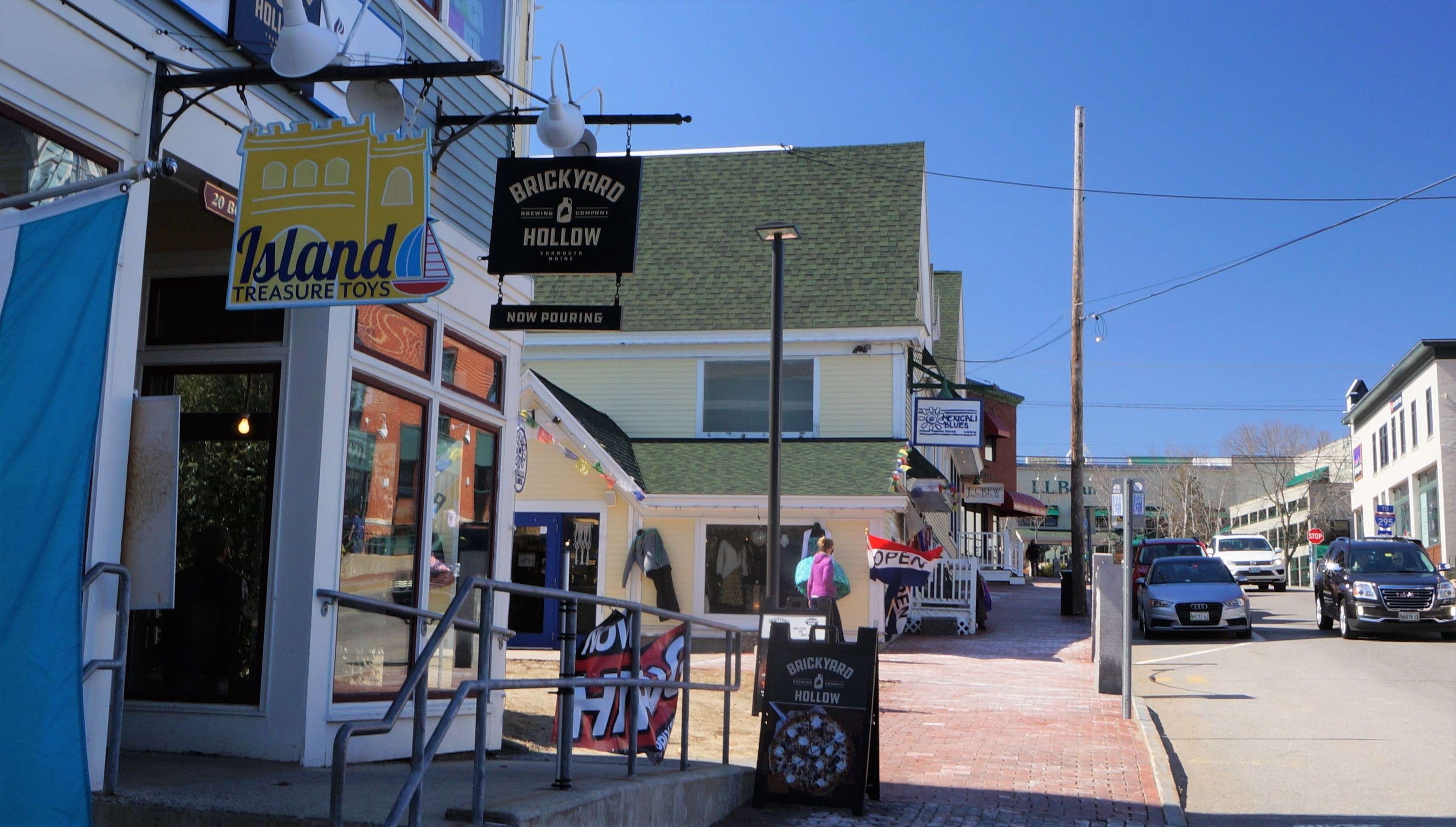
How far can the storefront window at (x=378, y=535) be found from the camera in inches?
299

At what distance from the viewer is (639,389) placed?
2384 centimetres

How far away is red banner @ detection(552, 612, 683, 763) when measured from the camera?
23.7 ft

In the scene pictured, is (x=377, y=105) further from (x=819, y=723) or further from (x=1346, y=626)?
(x=1346, y=626)

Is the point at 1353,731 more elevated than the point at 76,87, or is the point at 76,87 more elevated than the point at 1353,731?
the point at 76,87

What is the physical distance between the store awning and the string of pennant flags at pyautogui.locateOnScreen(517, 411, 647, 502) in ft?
60.3

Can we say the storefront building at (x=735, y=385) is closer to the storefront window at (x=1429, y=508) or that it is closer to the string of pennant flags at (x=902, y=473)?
the string of pennant flags at (x=902, y=473)

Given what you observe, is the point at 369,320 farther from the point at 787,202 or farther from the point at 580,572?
the point at 787,202

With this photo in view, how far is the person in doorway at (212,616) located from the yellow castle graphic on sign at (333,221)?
7.06 feet

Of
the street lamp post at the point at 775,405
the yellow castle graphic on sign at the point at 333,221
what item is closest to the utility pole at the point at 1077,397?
the street lamp post at the point at 775,405

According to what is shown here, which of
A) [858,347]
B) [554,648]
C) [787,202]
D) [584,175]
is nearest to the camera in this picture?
[584,175]

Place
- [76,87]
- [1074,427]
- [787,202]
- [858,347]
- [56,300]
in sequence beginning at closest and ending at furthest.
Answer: [56,300], [76,87], [858,347], [787,202], [1074,427]

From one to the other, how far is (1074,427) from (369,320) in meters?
21.5

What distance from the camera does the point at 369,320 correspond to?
7.91m

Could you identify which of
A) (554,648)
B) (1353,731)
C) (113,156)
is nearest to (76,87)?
(113,156)
